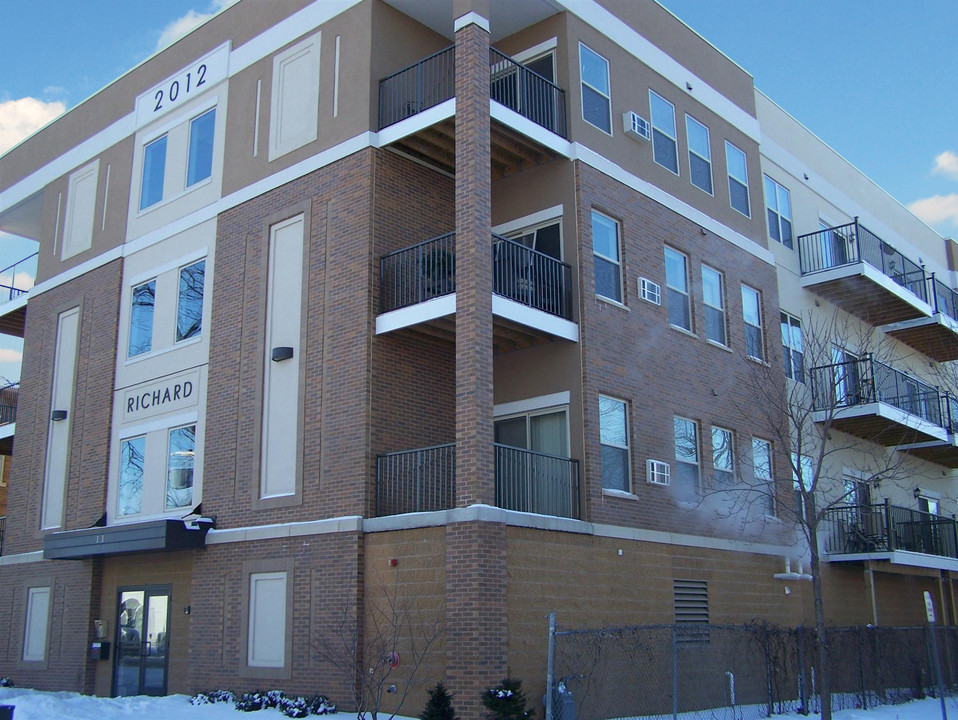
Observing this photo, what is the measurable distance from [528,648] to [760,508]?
856 centimetres

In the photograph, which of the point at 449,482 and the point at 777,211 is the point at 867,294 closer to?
the point at 777,211

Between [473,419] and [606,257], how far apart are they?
5355mm

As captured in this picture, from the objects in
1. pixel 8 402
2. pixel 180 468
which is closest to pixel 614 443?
pixel 180 468

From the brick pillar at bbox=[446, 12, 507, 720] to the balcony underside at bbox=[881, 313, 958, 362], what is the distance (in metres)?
16.8

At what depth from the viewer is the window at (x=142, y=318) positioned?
70.5 feet

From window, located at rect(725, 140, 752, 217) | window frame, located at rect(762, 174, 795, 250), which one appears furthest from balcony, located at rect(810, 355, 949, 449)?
window, located at rect(725, 140, 752, 217)

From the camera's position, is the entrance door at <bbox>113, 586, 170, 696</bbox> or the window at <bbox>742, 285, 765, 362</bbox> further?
the window at <bbox>742, 285, 765, 362</bbox>

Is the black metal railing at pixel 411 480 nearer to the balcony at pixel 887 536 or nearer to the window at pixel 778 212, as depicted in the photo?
the balcony at pixel 887 536

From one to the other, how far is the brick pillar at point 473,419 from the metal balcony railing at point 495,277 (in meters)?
0.93

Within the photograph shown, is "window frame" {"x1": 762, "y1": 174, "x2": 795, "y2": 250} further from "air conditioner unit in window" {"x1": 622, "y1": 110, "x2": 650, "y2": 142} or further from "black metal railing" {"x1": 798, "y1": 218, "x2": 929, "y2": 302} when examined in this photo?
"air conditioner unit in window" {"x1": 622, "y1": 110, "x2": 650, "y2": 142}

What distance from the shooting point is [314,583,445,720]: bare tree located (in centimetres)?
1438

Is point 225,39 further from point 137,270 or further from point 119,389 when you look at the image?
point 119,389

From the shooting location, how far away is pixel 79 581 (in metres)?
20.9

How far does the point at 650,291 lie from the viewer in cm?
1927
